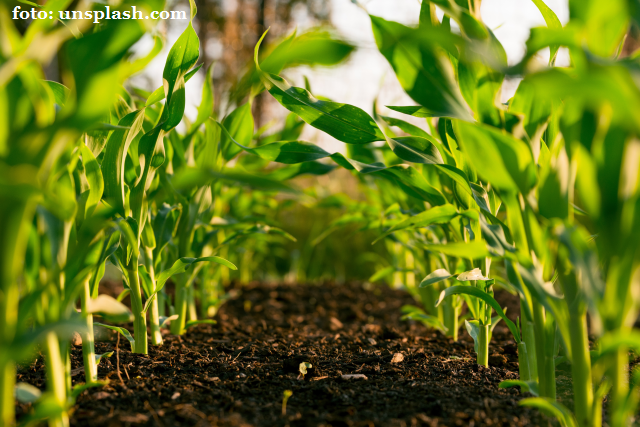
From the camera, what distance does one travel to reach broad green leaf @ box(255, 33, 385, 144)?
103 cm

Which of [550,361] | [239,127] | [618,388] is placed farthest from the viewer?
[239,127]

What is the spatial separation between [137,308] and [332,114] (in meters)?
0.74

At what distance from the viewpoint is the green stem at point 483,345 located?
1124 millimetres

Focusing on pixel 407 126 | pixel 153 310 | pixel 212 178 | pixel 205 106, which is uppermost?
pixel 205 106

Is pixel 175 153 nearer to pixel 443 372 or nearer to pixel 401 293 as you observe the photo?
pixel 443 372

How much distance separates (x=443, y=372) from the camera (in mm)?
1077

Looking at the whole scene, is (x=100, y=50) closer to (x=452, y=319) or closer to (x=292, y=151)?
(x=292, y=151)

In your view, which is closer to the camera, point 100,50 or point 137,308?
point 100,50

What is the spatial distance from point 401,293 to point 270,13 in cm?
652

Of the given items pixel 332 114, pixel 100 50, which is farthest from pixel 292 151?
pixel 100 50

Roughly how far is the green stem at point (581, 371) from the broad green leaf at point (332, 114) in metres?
0.55

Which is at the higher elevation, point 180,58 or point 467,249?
point 180,58

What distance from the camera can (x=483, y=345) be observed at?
1133 mm

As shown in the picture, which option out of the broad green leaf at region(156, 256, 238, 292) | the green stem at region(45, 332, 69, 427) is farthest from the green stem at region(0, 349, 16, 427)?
the broad green leaf at region(156, 256, 238, 292)
